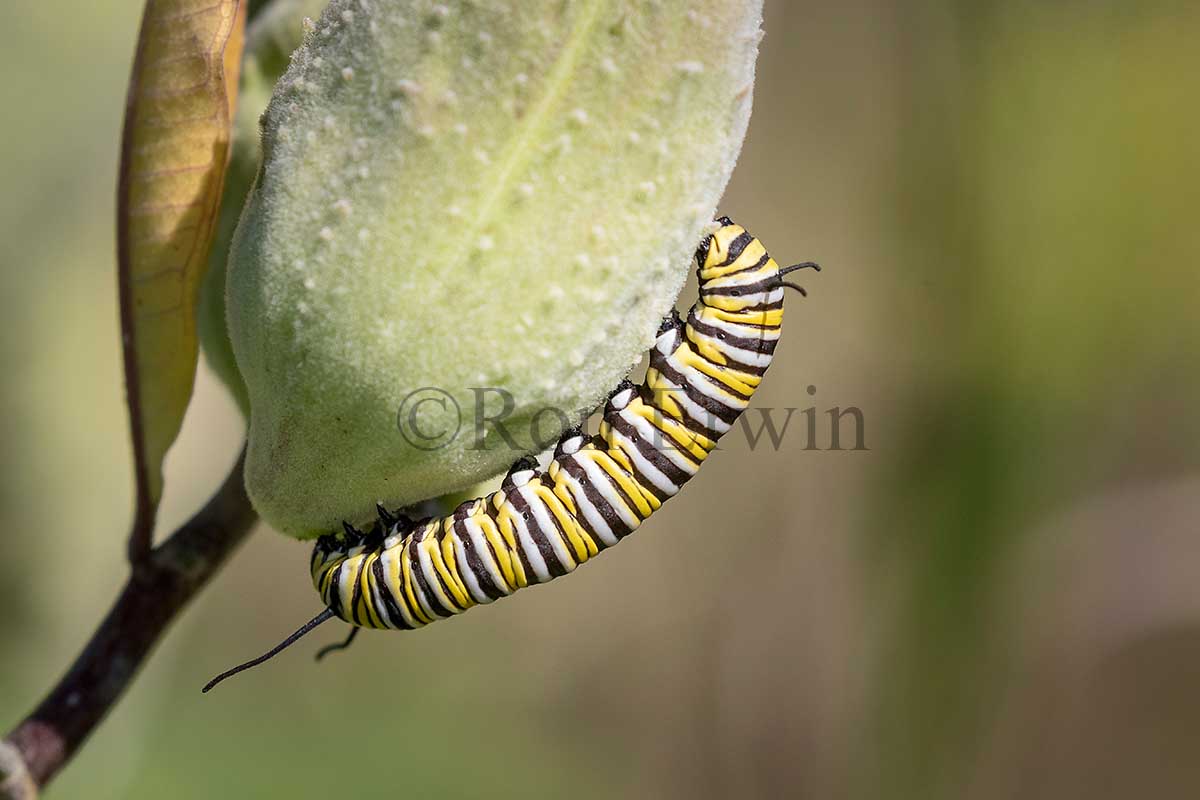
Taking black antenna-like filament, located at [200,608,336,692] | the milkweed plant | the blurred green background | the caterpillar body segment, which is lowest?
the blurred green background

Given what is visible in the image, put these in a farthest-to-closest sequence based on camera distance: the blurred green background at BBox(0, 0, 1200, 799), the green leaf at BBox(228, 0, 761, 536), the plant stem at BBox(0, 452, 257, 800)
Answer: the blurred green background at BBox(0, 0, 1200, 799) < the plant stem at BBox(0, 452, 257, 800) < the green leaf at BBox(228, 0, 761, 536)

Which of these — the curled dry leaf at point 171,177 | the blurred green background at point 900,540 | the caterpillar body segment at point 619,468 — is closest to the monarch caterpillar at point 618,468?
the caterpillar body segment at point 619,468

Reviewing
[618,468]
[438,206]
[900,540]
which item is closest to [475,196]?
[438,206]

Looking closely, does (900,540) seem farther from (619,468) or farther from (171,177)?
(171,177)

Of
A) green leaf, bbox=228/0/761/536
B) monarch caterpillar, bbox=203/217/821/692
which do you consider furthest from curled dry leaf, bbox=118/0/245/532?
monarch caterpillar, bbox=203/217/821/692

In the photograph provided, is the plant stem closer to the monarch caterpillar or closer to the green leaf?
the monarch caterpillar

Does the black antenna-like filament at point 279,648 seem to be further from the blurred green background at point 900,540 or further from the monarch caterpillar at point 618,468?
the blurred green background at point 900,540
